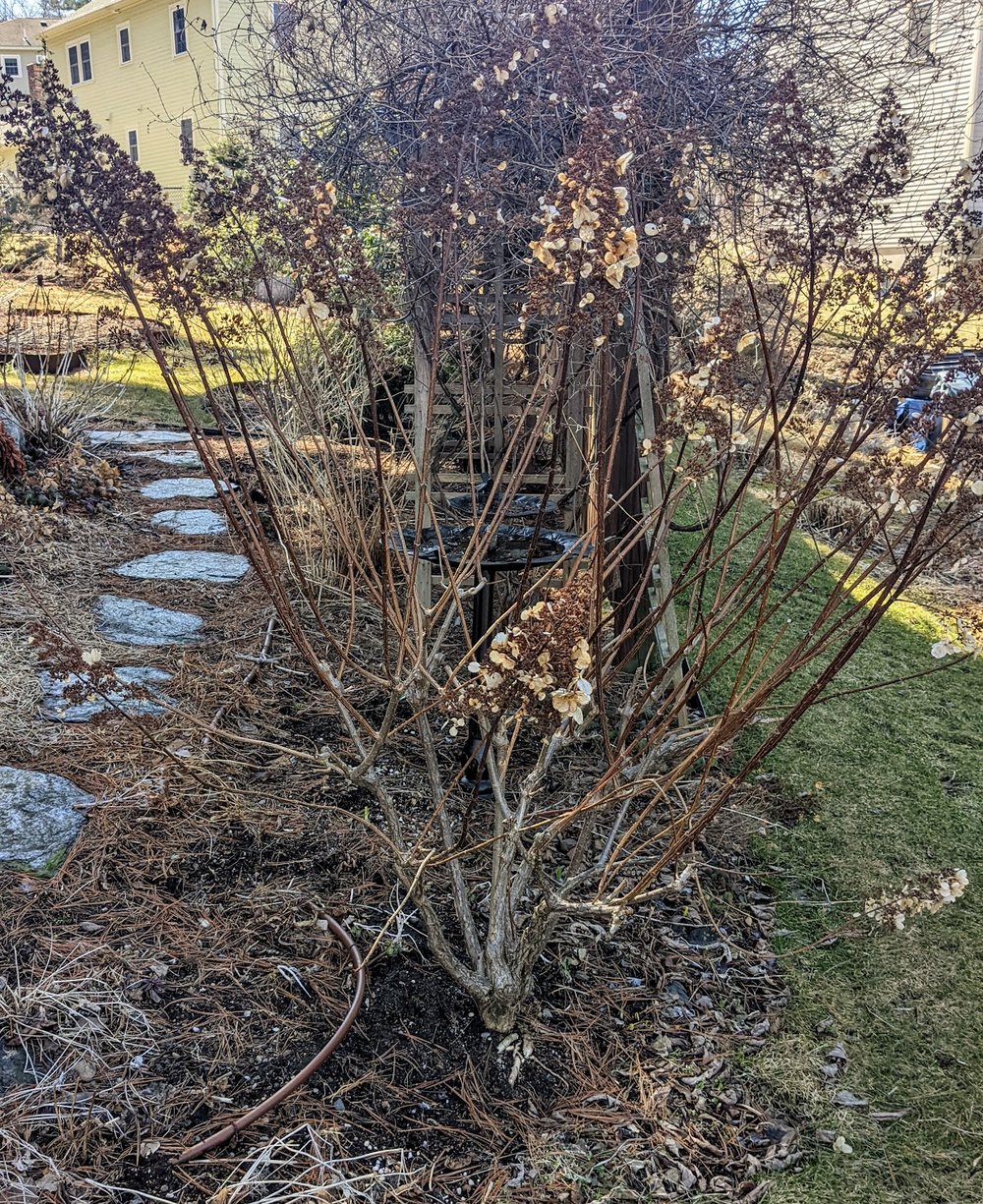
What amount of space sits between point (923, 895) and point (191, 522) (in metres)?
4.10

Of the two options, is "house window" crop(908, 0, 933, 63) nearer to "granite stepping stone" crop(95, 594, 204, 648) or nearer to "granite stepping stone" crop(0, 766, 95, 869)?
"granite stepping stone" crop(95, 594, 204, 648)

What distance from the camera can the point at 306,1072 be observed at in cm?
200

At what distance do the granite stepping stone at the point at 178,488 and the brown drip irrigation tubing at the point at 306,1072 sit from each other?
3794 millimetres

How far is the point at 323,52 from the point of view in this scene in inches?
156

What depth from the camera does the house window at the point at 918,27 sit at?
3.61 metres

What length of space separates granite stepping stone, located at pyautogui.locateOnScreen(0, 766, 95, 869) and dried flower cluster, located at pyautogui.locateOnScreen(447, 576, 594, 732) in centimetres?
146

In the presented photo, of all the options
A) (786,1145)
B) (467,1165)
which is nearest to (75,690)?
(467,1165)

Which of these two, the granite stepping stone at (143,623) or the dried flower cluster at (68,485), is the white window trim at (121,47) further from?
the granite stepping stone at (143,623)

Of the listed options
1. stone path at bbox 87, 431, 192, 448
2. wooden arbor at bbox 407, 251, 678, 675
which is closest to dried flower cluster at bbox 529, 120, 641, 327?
wooden arbor at bbox 407, 251, 678, 675

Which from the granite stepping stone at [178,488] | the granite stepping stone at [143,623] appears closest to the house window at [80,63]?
the granite stepping stone at [178,488]

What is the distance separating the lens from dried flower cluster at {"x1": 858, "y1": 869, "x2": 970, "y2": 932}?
82.6 inches

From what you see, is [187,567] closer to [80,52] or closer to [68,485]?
[68,485]

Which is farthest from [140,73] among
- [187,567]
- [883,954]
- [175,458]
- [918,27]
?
[883,954]

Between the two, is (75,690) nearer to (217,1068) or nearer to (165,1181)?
(217,1068)
